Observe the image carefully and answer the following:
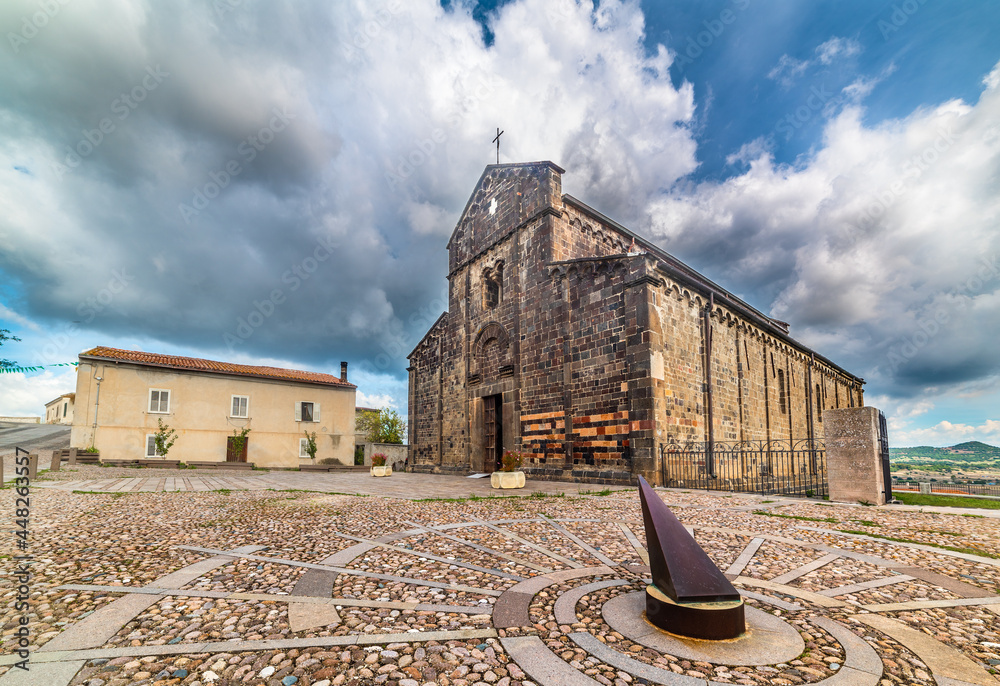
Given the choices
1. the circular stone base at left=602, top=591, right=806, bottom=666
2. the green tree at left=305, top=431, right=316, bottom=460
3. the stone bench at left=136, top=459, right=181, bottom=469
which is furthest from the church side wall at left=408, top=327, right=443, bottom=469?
the circular stone base at left=602, top=591, right=806, bottom=666

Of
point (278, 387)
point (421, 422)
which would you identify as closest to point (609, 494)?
point (421, 422)

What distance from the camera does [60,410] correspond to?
1641 inches

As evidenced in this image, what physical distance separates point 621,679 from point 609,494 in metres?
8.13

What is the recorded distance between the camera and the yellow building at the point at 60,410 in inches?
1537

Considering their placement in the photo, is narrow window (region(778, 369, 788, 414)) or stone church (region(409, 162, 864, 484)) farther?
narrow window (region(778, 369, 788, 414))

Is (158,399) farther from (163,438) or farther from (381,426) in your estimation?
(381,426)

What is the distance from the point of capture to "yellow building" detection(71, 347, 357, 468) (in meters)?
22.4

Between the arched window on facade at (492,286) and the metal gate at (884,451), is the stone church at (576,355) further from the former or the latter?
the metal gate at (884,451)

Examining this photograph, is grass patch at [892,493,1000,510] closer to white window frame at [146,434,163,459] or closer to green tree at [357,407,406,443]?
white window frame at [146,434,163,459]

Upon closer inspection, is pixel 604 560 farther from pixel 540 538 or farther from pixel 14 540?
pixel 14 540

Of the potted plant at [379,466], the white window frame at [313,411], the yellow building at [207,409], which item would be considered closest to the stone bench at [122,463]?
the yellow building at [207,409]

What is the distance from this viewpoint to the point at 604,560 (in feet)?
14.8

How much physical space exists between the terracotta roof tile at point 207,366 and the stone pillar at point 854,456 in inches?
1066

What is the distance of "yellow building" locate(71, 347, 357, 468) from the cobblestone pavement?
20489mm
